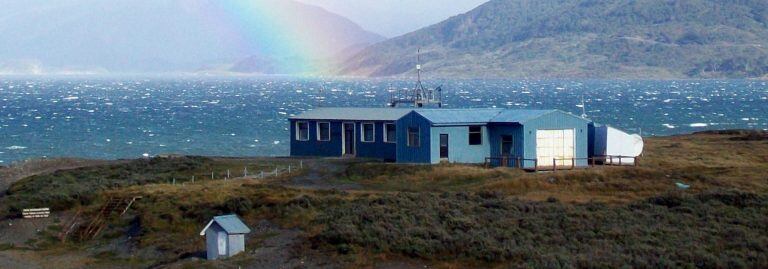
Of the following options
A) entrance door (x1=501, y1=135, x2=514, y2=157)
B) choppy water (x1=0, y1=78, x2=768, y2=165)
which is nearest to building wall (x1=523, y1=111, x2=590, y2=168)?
entrance door (x1=501, y1=135, x2=514, y2=157)

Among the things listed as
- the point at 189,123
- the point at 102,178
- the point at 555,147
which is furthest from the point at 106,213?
the point at 189,123

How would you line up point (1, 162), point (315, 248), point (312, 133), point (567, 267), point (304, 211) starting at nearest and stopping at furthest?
point (567, 267) < point (315, 248) < point (304, 211) < point (312, 133) < point (1, 162)

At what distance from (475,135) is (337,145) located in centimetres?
703

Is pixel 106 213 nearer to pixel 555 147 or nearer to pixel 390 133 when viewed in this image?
pixel 390 133

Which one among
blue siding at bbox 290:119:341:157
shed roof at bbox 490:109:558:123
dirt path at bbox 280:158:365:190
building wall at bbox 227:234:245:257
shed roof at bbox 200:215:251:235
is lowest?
building wall at bbox 227:234:245:257

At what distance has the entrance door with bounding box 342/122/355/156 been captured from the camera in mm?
46719

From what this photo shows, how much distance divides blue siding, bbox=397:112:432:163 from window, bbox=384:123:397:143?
6.82ft

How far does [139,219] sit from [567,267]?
14.0m

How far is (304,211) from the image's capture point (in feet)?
107

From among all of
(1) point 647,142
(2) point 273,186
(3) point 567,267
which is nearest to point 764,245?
(3) point 567,267

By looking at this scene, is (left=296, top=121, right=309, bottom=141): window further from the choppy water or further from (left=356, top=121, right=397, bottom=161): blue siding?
the choppy water

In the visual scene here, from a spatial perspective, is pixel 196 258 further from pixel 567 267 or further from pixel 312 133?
pixel 312 133

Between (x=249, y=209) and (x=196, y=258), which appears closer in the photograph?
(x=196, y=258)

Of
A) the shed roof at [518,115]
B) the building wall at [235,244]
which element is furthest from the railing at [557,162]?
the building wall at [235,244]
